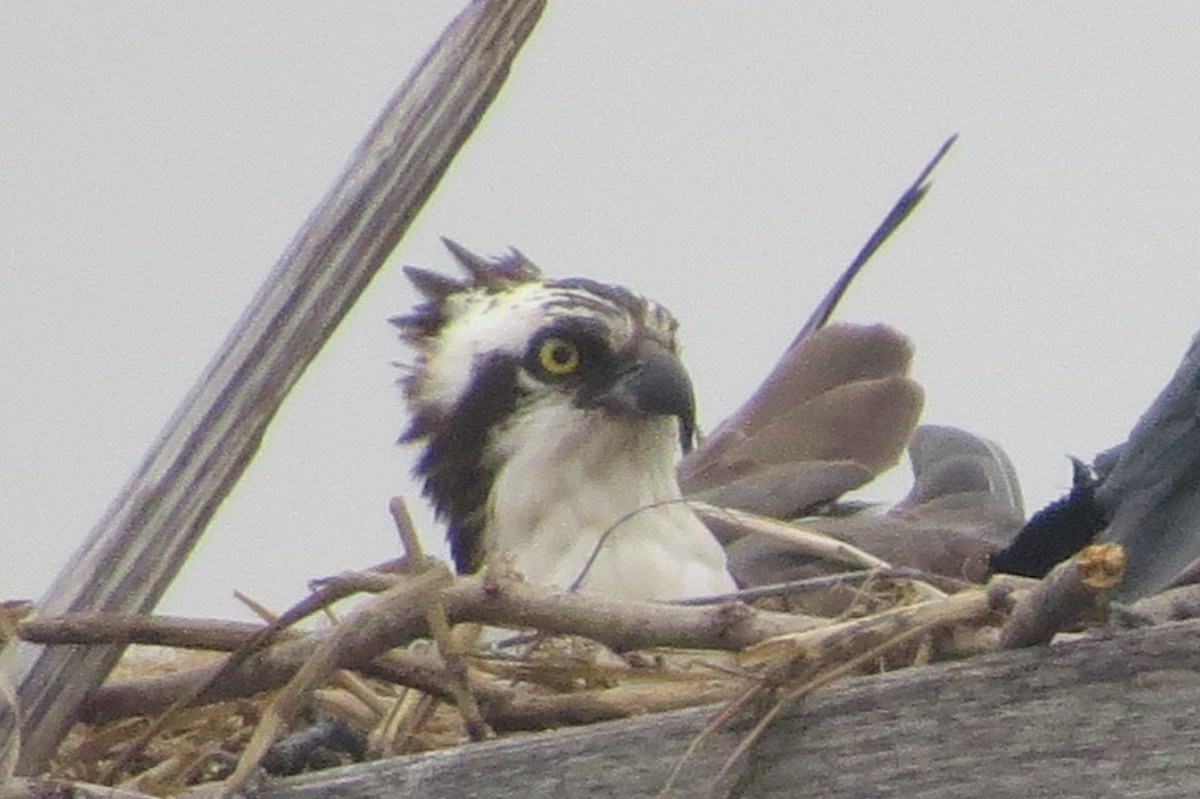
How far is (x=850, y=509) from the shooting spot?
3713 mm

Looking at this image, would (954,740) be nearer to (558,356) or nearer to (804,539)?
(804,539)

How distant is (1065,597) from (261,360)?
0.70 m

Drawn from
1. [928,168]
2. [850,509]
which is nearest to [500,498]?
[850,509]

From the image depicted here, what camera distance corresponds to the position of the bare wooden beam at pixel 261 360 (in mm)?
1824

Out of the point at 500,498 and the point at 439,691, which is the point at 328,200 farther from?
the point at 500,498

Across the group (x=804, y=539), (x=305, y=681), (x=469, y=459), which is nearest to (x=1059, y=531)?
(x=305, y=681)

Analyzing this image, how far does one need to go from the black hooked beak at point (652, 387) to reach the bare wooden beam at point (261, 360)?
146 centimetres

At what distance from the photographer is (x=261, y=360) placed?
1.87m

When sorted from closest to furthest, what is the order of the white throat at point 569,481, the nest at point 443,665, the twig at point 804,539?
the nest at point 443,665 < the twig at point 804,539 < the white throat at point 569,481

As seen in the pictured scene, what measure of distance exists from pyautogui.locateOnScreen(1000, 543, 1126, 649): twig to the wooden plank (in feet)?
0.07

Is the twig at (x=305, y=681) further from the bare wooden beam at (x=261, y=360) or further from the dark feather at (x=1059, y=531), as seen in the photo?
the dark feather at (x=1059, y=531)

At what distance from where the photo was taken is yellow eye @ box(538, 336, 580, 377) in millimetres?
3533

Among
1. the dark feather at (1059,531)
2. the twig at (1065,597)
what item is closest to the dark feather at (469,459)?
the dark feather at (1059,531)

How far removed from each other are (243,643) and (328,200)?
348 mm
